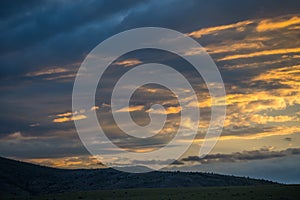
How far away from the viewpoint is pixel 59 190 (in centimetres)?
18075

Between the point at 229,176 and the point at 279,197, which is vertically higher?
the point at 229,176

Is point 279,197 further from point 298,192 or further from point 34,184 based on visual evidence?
point 34,184

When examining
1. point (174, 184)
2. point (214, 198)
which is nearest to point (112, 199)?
point (214, 198)

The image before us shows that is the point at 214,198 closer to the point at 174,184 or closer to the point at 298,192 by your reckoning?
the point at 298,192

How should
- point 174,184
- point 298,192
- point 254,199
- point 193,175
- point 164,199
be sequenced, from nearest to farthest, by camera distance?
1. point 254,199
2. point 164,199
3. point 298,192
4. point 174,184
5. point 193,175

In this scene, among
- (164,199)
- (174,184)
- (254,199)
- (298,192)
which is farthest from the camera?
(174,184)

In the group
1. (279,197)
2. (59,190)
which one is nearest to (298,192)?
(279,197)

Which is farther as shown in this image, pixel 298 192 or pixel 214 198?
pixel 298 192

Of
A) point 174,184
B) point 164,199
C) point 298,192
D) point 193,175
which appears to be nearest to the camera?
point 164,199

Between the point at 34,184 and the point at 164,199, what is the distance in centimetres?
11107

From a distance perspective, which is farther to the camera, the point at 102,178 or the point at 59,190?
the point at 102,178

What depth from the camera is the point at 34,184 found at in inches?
Result: 7835

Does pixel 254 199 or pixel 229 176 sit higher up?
pixel 229 176

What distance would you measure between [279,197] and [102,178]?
362ft
